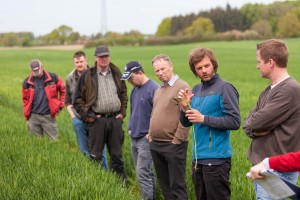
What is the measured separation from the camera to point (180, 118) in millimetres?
4570

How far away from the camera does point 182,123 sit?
4570 mm

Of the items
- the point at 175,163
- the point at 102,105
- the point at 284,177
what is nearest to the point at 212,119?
the point at 284,177

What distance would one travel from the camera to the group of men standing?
343cm

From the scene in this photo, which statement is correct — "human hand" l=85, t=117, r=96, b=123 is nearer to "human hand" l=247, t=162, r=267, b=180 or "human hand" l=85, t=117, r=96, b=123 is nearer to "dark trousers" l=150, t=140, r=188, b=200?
"dark trousers" l=150, t=140, r=188, b=200

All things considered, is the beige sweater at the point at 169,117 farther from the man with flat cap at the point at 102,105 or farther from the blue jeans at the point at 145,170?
the man with flat cap at the point at 102,105

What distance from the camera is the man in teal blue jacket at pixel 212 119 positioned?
13.6 feet

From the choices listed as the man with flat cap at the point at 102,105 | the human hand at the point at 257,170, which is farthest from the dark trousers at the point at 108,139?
the human hand at the point at 257,170

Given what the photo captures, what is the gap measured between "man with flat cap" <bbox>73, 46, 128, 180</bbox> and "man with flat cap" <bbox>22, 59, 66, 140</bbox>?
150 cm

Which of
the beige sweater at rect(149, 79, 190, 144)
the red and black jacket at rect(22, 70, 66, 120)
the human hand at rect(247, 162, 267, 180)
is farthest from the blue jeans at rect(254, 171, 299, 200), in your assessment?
the red and black jacket at rect(22, 70, 66, 120)

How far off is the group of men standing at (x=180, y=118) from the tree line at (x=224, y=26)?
8140 centimetres

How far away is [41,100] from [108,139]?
75.4 inches

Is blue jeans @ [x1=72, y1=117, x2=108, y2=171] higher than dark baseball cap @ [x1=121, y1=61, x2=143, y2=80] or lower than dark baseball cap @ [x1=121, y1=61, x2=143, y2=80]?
lower

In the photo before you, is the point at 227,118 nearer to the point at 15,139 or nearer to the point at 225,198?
the point at 225,198

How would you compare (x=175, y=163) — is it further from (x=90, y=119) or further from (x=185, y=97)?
(x=90, y=119)
